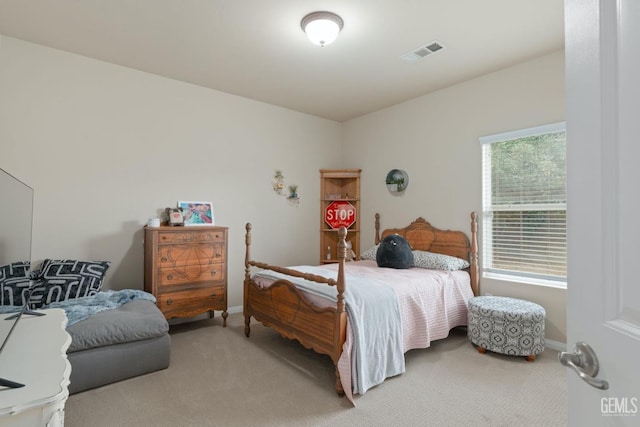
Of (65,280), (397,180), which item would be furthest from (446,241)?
(65,280)

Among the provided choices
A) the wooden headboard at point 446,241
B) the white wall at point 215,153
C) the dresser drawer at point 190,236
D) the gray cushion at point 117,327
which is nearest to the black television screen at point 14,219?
the gray cushion at point 117,327

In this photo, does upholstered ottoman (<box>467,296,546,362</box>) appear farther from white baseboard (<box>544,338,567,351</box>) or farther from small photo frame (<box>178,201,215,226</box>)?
small photo frame (<box>178,201,215,226</box>)

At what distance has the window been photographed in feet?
10.1

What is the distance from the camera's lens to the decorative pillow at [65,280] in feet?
8.76

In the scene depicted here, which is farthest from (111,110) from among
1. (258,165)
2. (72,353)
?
(72,353)

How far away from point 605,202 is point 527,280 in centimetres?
314

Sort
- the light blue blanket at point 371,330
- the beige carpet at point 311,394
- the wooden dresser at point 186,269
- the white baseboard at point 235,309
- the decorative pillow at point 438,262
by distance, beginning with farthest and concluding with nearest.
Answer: the white baseboard at point 235,309 < the decorative pillow at point 438,262 < the wooden dresser at point 186,269 < the light blue blanket at point 371,330 < the beige carpet at point 311,394

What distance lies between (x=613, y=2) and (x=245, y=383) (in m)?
2.69

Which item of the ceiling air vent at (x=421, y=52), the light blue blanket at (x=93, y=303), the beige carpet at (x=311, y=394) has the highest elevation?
the ceiling air vent at (x=421, y=52)

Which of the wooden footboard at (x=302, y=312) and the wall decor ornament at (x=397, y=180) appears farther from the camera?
the wall decor ornament at (x=397, y=180)

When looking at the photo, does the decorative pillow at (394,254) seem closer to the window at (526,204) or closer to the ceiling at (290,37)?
the window at (526,204)

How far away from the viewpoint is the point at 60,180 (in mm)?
3139

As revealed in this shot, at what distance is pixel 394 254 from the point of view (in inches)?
139

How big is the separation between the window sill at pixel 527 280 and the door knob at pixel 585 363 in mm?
2879
